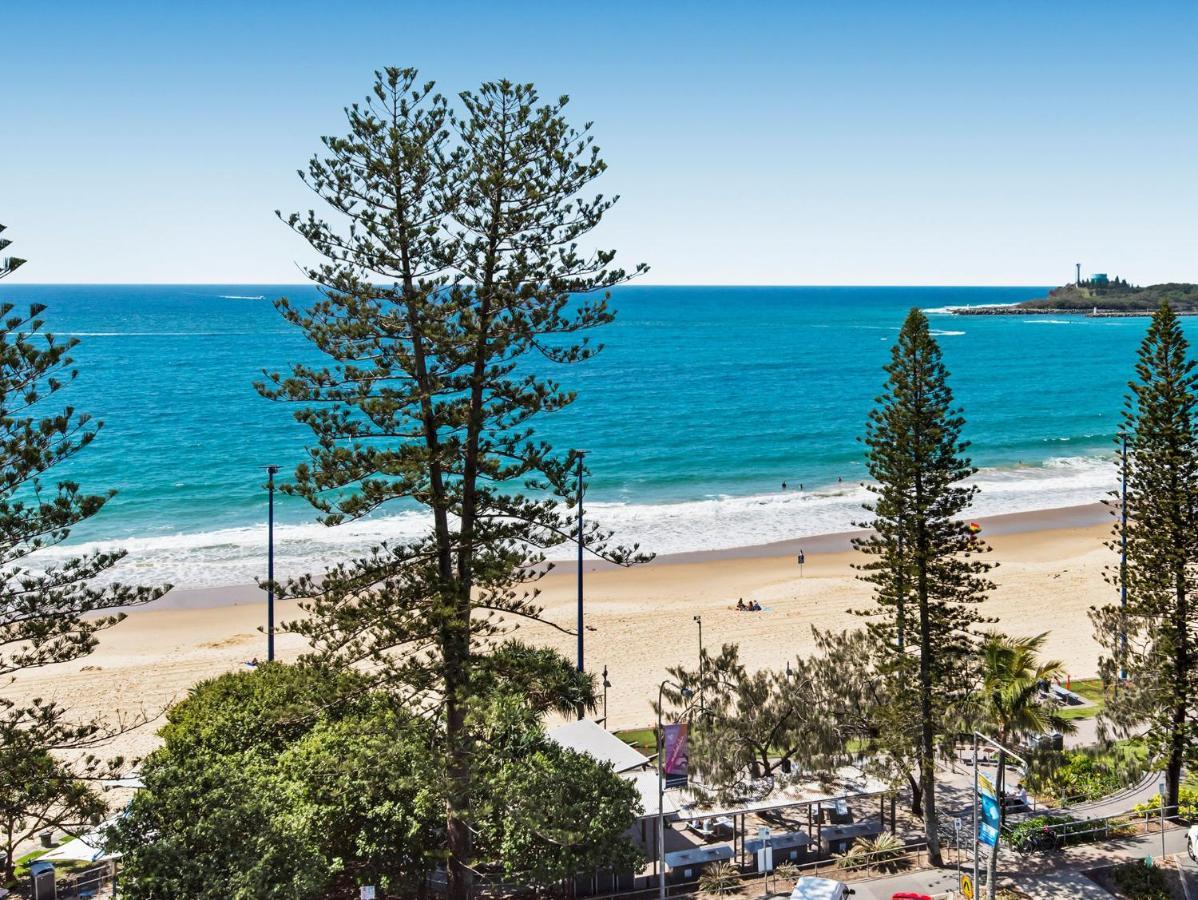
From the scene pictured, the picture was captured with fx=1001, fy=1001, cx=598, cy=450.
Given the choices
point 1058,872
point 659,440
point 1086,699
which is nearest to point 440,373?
point 1058,872

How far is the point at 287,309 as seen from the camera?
1421 centimetres

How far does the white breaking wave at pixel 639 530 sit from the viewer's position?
39.7m

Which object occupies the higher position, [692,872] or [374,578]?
[374,578]

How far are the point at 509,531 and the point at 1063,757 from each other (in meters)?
12.6

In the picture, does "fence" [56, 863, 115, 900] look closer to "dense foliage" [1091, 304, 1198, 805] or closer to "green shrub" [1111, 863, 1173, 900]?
"green shrub" [1111, 863, 1173, 900]

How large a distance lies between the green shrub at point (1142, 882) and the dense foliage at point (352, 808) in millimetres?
7751

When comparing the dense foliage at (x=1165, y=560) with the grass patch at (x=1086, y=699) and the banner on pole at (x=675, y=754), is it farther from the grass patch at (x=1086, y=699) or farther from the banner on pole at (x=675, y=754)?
the banner on pole at (x=675, y=754)

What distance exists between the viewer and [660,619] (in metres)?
33.4

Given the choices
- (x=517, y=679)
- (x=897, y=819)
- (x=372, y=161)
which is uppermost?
(x=372, y=161)

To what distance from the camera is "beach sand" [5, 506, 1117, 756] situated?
1098 inches

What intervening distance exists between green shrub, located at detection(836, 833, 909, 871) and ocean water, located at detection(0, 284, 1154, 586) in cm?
2558

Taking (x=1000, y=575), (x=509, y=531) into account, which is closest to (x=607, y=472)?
(x=1000, y=575)

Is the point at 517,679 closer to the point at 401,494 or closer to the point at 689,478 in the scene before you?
the point at 401,494

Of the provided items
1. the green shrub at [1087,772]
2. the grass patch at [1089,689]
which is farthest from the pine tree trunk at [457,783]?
the grass patch at [1089,689]
